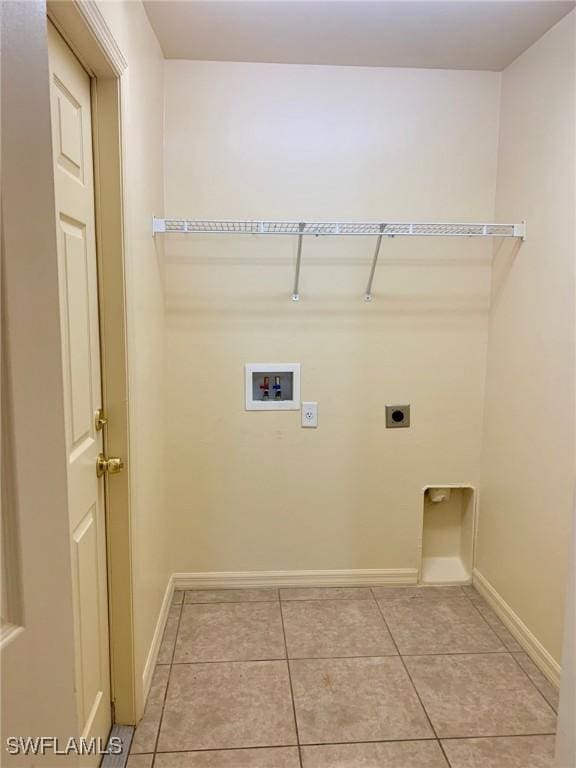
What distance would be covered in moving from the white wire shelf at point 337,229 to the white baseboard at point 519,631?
1.57 meters

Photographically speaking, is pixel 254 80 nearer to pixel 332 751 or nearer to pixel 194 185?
pixel 194 185

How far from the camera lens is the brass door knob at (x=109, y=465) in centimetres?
160

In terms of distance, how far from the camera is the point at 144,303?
1.91 meters

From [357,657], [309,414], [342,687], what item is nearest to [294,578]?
[357,657]

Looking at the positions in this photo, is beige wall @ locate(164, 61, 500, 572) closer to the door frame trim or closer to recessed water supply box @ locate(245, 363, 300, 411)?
recessed water supply box @ locate(245, 363, 300, 411)

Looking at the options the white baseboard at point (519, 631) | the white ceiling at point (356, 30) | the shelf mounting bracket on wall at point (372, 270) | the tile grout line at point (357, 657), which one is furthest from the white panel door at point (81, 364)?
the white baseboard at point (519, 631)

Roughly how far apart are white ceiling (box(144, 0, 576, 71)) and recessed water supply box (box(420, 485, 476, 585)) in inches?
80.1

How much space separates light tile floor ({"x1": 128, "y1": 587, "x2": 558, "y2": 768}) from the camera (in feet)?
5.45

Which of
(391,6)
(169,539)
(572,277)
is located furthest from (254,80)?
(169,539)

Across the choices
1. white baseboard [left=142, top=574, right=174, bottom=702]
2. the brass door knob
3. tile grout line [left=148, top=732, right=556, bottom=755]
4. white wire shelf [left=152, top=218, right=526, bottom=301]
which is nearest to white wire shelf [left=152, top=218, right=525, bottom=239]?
white wire shelf [left=152, top=218, right=526, bottom=301]

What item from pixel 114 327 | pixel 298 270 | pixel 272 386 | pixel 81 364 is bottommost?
pixel 272 386

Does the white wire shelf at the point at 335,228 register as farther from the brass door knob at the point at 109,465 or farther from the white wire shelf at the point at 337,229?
the brass door knob at the point at 109,465

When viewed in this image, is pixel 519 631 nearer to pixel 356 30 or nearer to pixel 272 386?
pixel 272 386

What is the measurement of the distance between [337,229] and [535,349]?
3.22 feet
